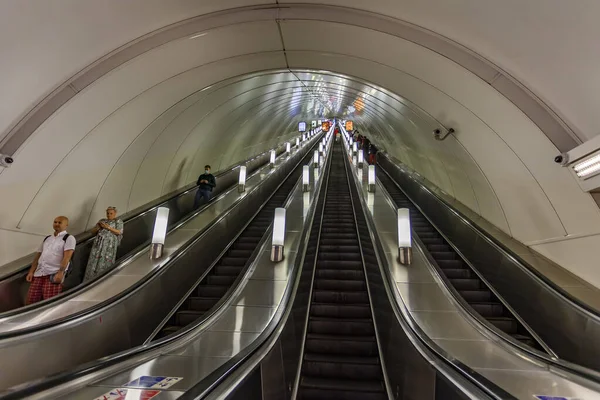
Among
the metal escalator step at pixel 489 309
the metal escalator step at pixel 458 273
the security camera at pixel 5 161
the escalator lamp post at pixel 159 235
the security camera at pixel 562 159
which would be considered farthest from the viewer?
the metal escalator step at pixel 458 273

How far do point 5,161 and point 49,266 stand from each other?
1.50 meters

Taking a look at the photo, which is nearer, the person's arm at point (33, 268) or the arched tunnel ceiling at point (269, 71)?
the arched tunnel ceiling at point (269, 71)

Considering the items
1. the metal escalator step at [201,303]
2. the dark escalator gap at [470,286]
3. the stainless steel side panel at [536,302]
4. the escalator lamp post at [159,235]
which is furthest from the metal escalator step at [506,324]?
the escalator lamp post at [159,235]

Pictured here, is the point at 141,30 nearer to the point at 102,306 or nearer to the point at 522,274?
the point at 102,306

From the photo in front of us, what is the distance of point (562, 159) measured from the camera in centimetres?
466

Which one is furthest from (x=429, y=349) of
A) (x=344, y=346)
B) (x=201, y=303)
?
(x=201, y=303)

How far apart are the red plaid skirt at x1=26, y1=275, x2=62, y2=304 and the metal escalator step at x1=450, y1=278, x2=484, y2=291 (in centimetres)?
619

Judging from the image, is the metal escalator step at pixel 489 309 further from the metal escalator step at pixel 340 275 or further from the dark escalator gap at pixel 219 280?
the dark escalator gap at pixel 219 280

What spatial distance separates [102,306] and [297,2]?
4.94 metres

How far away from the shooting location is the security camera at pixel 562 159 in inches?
181

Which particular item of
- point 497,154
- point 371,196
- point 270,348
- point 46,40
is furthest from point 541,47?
point 371,196

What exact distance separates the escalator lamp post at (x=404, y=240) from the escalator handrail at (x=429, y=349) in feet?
1.37

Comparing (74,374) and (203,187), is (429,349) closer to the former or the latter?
(74,374)

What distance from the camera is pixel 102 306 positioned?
14.0 feet
